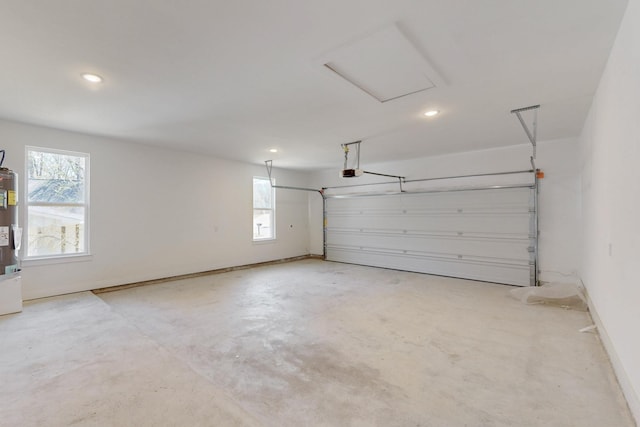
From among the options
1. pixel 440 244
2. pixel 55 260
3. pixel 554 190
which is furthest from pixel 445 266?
pixel 55 260

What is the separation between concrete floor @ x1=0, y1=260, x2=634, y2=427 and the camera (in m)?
1.87

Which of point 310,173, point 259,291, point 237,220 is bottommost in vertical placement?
point 259,291

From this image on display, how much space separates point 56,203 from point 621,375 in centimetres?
672

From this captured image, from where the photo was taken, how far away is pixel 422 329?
10.7 ft

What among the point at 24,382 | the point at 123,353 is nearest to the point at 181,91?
the point at 123,353

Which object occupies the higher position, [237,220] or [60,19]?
[60,19]

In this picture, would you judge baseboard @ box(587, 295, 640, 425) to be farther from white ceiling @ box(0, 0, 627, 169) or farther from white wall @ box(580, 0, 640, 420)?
white ceiling @ box(0, 0, 627, 169)

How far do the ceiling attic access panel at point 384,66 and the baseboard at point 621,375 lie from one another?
8.83 ft

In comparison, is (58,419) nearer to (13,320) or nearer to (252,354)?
(252,354)

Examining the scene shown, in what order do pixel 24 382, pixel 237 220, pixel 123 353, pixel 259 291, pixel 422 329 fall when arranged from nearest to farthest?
pixel 24 382 < pixel 123 353 < pixel 422 329 < pixel 259 291 < pixel 237 220

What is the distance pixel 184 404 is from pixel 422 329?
2.41 m

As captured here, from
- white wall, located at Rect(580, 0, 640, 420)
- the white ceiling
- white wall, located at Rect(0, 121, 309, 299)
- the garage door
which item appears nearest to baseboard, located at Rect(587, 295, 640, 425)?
white wall, located at Rect(580, 0, 640, 420)

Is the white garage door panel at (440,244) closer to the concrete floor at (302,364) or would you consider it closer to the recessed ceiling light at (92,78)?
the concrete floor at (302,364)

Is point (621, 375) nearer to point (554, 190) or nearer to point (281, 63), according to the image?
point (281, 63)
